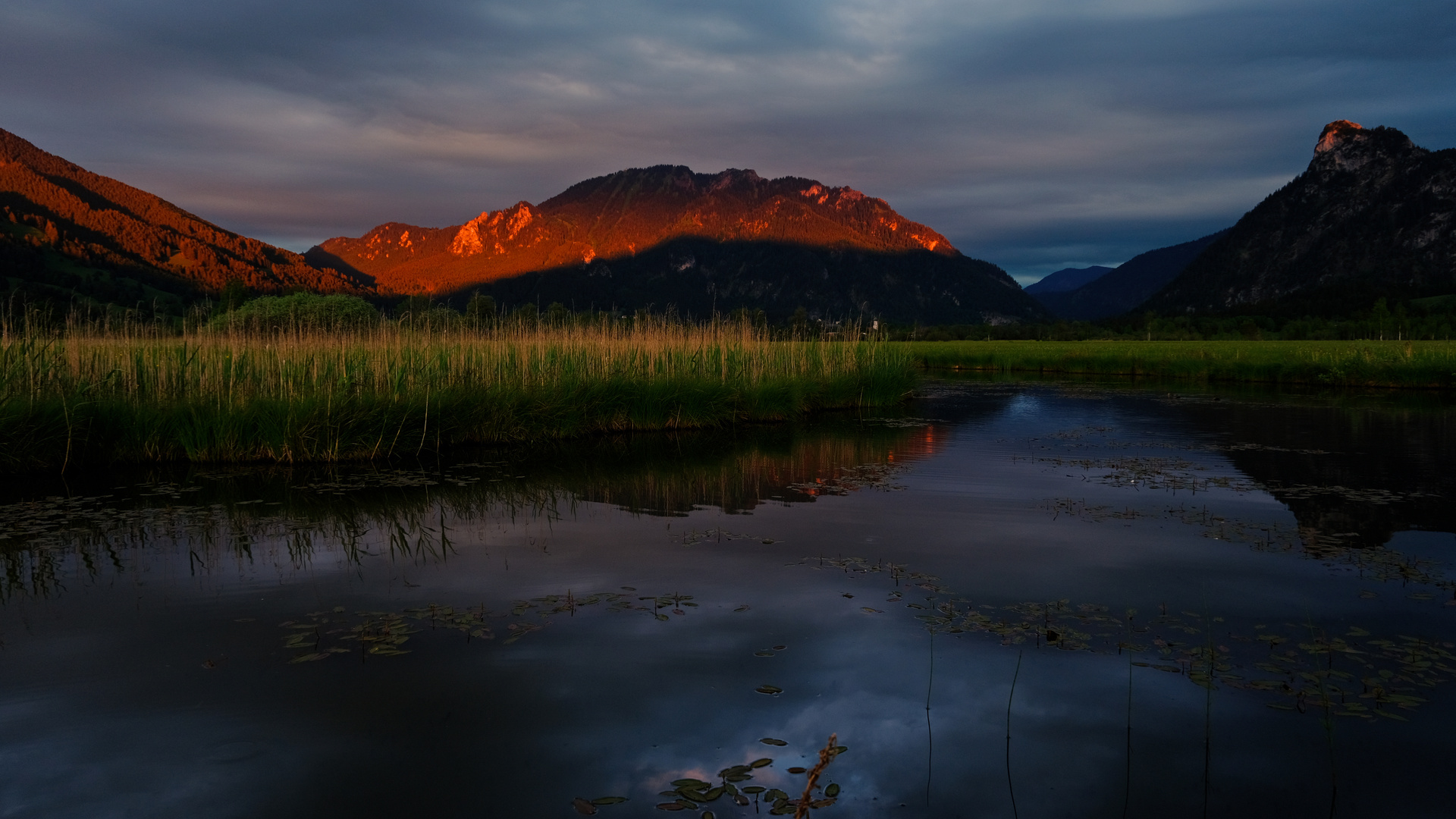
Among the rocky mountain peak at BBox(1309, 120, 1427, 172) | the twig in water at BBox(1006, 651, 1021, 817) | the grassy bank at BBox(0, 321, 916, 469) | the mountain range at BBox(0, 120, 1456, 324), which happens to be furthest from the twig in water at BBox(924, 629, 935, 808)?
the rocky mountain peak at BBox(1309, 120, 1427, 172)

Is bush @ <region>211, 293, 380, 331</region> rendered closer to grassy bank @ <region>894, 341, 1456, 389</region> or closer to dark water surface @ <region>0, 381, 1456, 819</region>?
dark water surface @ <region>0, 381, 1456, 819</region>

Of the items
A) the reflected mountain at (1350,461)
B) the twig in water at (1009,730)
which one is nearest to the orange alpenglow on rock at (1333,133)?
the reflected mountain at (1350,461)

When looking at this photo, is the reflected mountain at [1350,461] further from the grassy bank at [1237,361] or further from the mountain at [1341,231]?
the mountain at [1341,231]

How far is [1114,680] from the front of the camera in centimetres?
429

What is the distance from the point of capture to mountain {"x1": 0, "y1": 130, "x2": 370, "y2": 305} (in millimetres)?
94438

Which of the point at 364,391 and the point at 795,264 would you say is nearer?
the point at 364,391

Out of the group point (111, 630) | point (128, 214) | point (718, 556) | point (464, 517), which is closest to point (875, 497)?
point (718, 556)

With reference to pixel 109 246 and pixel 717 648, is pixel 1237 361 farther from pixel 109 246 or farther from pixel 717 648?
pixel 109 246

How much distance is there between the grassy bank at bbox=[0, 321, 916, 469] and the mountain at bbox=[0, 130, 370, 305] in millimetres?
77392

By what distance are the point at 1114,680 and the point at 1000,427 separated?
1396cm

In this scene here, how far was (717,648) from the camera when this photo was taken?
4719mm

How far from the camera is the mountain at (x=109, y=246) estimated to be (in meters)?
94.4

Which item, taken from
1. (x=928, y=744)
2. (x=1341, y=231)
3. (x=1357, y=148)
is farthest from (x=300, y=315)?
(x=1357, y=148)

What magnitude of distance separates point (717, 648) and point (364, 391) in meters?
9.93
